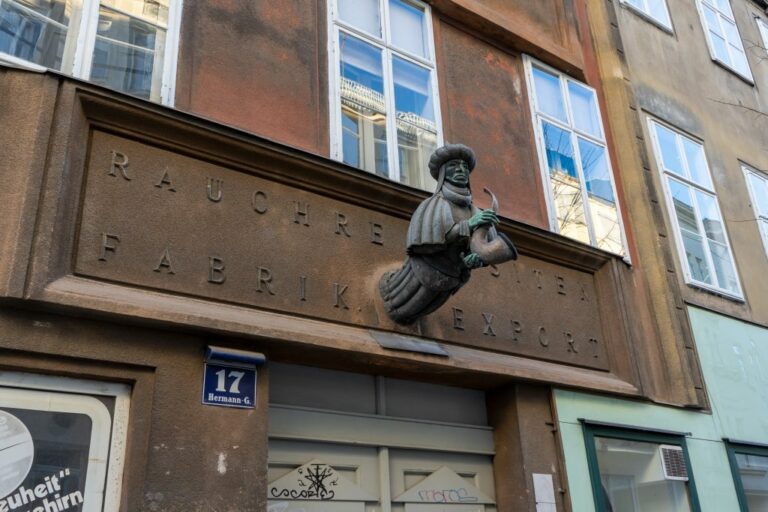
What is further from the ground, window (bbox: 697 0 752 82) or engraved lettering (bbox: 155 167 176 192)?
window (bbox: 697 0 752 82)

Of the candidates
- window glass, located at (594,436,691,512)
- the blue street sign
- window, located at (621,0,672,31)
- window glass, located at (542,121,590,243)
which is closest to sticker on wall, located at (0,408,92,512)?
the blue street sign

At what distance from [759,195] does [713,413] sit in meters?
4.18

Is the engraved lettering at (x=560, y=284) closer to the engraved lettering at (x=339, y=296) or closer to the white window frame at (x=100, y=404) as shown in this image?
the engraved lettering at (x=339, y=296)

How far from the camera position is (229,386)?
179 inches

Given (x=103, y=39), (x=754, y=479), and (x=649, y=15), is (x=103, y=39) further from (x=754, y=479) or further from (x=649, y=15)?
(x=649, y=15)

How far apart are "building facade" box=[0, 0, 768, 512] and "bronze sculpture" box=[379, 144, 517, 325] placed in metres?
0.28

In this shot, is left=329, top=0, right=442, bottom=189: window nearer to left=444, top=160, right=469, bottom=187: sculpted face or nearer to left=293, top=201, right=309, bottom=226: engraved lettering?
left=293, top=201, right=309, bottom=226: engraved lettering

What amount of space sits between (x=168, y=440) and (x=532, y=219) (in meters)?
4.21

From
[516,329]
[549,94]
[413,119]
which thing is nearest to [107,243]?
[413,119]

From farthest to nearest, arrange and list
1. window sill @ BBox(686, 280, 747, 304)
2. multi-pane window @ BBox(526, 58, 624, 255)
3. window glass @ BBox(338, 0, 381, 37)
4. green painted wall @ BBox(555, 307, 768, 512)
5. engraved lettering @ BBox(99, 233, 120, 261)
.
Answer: window sill @ BBox(686, 280, 747, 304)
multi-pane window @ BBox(526, 58, 624, 255)
window glass @ BBox(338, 0, 381, 37)
green painted wall @ BBox(555, 307, 768, 512)
engraved lettering @ BBox(99, 233, 120, 261)

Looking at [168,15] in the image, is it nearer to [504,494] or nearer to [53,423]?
Answer: [53,423]

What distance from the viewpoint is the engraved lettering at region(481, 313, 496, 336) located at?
6.16 meters

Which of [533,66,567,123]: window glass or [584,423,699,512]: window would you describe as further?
[533,66,567,123]: window glass

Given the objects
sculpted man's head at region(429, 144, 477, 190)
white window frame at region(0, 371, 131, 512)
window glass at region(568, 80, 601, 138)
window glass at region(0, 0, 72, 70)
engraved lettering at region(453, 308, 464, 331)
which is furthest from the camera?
window glass at region(568, 80, 601, 138)
